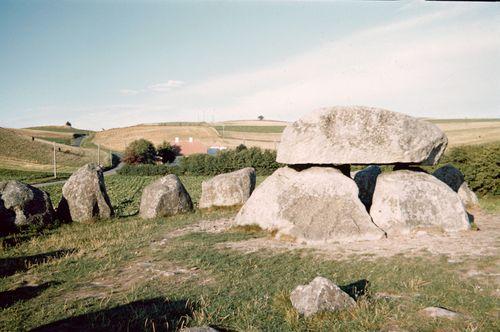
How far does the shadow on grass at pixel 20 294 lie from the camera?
7859mm

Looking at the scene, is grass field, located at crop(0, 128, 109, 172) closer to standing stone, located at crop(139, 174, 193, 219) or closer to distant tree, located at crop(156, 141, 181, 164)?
distant tree, located at crop(156, 141, 181, 164)

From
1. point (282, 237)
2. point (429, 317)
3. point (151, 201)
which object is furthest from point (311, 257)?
point (151, 201)

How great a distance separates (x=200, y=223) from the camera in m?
15.9

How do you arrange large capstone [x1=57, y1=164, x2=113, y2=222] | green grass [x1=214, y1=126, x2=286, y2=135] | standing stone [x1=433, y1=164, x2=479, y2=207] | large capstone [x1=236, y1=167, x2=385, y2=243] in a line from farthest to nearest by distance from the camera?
1. green grass [x1=214, y1=126, x2=286, y2=135]
2. standing stone [x1=433, y1=164, x2=479, y2=207]
3. large capstone [x1=57, y1=164, x2=113, y2=222]
4. large capstone [x1=236, y1=167, x2=385, y2=243]

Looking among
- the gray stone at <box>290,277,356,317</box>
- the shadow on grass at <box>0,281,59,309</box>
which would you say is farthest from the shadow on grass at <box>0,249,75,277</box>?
the gray stone at <box>290,277,356,317</box>

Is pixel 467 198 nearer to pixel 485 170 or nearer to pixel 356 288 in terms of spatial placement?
pixel 485 170

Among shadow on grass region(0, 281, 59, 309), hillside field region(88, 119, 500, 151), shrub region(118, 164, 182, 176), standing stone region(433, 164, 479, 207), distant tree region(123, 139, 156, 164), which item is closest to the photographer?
shadow on grass region(0, 281, 59, 309)

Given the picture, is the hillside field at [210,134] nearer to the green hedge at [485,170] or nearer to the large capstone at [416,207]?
the green hedge at [485,170]

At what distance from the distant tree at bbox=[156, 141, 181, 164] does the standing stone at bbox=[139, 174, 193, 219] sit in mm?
61627

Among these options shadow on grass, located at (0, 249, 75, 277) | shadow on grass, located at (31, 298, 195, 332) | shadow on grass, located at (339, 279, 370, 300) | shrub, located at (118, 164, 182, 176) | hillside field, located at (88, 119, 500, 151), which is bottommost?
shrub, located at (118, 164, 182, 176)

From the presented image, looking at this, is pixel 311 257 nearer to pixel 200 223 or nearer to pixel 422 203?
pixel 422 203

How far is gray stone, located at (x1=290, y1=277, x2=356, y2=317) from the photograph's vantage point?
252 inches

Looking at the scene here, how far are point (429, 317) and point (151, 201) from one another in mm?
13650

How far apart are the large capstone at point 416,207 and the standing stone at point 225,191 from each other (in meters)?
7.44
